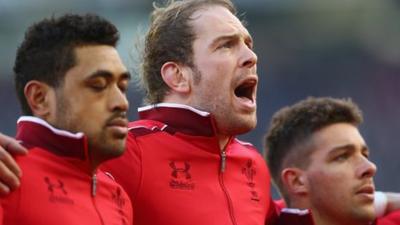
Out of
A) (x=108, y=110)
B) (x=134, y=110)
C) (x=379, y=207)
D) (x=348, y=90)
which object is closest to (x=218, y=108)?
(x=108, y=110)

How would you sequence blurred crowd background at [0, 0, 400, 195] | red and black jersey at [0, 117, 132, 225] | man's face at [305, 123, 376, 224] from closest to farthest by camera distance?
1. red and black jersey at [0, 117, 132, 225]
2. man's face at [305, 123, 376, 224]
3. blurred crowd background at [0, 0, 400, 195]

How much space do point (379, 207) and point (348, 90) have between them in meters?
4.04

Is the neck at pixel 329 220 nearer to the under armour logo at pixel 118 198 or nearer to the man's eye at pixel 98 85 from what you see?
the under armour logo at pixel 118 198

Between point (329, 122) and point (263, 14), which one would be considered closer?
point (329, 122)

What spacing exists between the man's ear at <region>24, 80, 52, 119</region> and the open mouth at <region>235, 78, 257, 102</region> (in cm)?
78

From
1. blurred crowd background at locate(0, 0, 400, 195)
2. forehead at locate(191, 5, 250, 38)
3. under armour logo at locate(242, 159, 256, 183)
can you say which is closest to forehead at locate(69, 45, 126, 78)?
forehead at locate(191, 5, 250, 38)

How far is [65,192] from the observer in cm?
272

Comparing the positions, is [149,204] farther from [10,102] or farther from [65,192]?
[10,102]

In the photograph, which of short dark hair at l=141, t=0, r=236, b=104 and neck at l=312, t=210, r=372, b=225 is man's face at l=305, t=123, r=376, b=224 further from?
short dark hair at l=141, t=0, r=236, b=104

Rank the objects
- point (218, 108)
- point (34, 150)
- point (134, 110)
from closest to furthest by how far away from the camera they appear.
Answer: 1. point (34, 150)
2. point (218, 108)
3. point (134, 110)

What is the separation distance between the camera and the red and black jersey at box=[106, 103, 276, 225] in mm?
3074

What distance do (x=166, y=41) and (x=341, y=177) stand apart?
886 mm

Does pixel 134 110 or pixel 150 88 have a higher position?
pixel 150 88

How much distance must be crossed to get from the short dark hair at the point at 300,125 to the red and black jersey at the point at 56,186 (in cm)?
126
